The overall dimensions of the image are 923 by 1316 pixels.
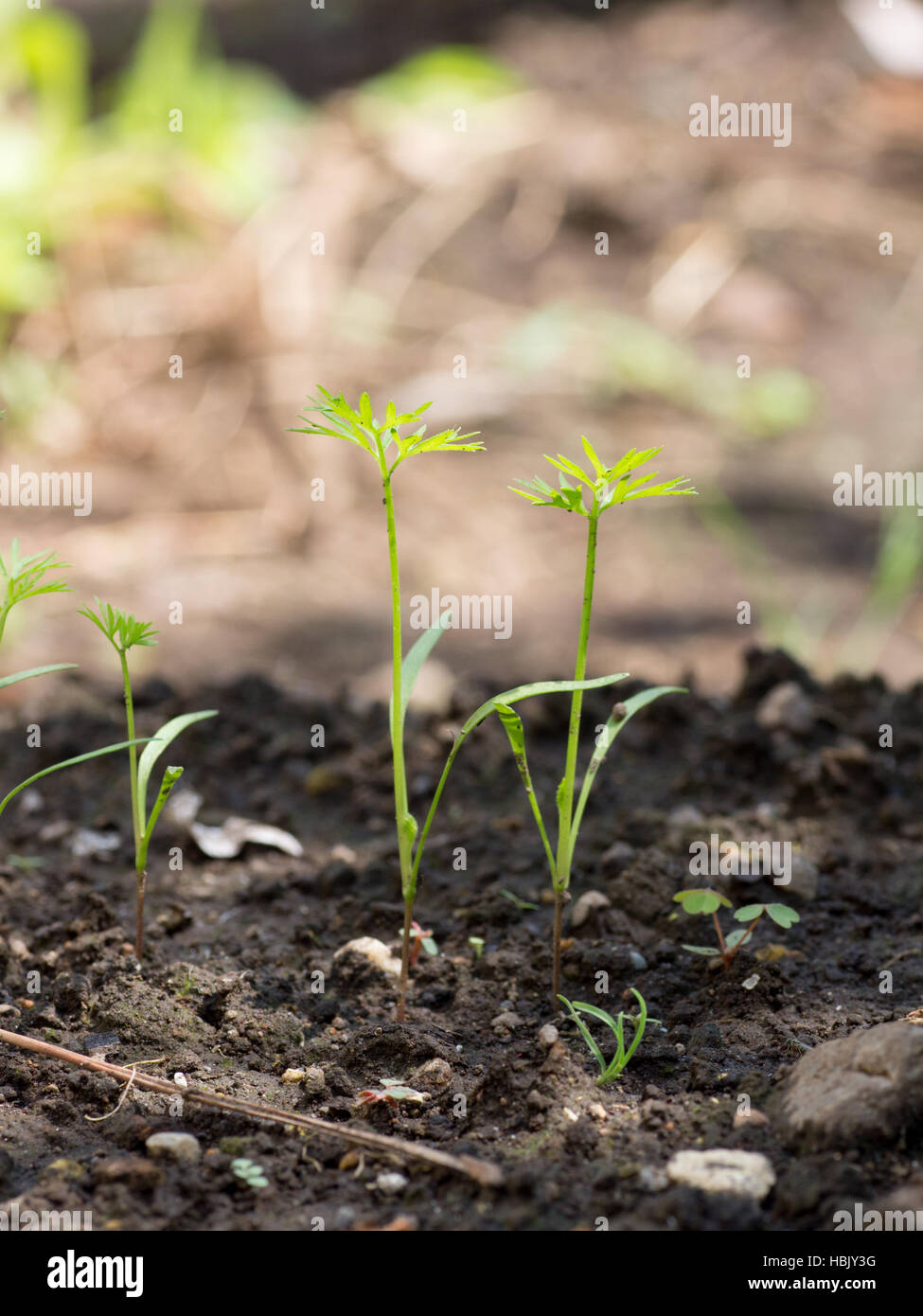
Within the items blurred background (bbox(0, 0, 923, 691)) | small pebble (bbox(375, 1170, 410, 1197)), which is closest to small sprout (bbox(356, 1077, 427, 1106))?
small pebble (bbox(375, 1170, 410, 1197))

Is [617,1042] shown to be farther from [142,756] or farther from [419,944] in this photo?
[142,756]

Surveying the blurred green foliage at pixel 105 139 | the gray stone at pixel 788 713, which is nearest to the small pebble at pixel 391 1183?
the gray stone at pixel 788 713

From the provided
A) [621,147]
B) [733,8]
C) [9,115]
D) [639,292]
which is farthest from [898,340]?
[9,115]

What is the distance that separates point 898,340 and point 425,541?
119 inches

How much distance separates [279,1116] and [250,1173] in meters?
0.08

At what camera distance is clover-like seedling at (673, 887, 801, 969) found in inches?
66.1

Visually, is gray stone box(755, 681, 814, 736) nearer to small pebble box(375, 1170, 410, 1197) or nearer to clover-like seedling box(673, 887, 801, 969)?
clover-like seedling box(673, 887, 801, 969)

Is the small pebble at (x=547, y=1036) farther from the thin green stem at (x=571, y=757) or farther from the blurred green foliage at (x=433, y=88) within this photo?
the blurred green foliage at (x=433, y=88)

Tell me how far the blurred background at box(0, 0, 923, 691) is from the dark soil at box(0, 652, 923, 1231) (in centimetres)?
70

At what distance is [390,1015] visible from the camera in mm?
1750

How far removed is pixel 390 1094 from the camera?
1506mm

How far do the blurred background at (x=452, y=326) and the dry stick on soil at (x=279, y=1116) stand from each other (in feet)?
5.19

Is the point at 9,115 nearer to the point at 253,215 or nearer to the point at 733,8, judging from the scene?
the point at 253,215

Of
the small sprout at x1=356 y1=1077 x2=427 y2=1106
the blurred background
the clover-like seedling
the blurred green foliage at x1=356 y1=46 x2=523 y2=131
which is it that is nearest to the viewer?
the small sprout at x1=356 y1=1077 x2=427 y2=1106
